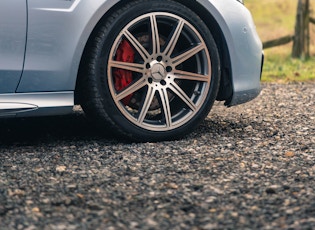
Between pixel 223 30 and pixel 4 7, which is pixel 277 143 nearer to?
pixel 223 30

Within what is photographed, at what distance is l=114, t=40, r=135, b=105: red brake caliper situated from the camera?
4660mm

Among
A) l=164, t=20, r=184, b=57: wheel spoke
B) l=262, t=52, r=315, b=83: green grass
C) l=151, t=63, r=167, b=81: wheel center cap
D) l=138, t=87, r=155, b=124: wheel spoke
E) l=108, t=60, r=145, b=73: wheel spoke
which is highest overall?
l=164, t=20, r=184, b=57: wheel spoke

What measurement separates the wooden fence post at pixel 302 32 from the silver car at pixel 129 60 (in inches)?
259

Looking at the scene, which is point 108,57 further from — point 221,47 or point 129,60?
point 221,47

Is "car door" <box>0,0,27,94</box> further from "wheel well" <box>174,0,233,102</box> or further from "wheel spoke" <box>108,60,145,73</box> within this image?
"wheel well" <box>174,0,233,102</box>

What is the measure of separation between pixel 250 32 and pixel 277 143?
805 mm

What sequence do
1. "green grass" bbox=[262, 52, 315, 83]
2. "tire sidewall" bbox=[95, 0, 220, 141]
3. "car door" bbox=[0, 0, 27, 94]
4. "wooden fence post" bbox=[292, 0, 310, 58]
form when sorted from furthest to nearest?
"wooden fence post" bbox=[292, 0, 310, 58] < "green grass" bbox=[262, 52, 315, 83] < "tire sidewall" bbox=[95, 0, 220, 141] < "car door" bbox=[0, 0, 27, 94]

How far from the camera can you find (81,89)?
14.9ft

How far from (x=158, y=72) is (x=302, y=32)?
7255 millimetres

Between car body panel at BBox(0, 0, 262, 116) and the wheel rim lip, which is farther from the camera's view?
the wheel rim lip

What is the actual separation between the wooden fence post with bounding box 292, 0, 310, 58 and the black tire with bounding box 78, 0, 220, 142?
6862mm

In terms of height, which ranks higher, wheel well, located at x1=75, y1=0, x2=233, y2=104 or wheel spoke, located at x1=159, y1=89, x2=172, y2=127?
wheel well, located at x1=75, y1=0, x2=233, y2=104

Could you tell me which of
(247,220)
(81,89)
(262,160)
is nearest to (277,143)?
(262,160)

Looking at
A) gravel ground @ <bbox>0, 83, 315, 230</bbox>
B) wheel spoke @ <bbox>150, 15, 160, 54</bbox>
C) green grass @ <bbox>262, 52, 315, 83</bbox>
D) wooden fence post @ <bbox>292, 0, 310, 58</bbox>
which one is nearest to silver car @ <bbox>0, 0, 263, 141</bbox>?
wheel spoke @ <bbox>150, 15, 160, 54</bbox>
